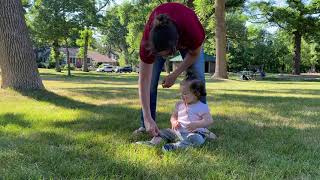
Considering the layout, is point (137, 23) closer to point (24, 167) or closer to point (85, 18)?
point (85, 18)

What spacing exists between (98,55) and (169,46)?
107 m

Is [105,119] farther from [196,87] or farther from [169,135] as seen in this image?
[196,87]

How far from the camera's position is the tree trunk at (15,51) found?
10219 millimetres

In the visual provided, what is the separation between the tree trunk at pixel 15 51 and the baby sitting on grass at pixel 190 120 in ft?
21.6

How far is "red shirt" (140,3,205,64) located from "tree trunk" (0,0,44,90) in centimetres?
698

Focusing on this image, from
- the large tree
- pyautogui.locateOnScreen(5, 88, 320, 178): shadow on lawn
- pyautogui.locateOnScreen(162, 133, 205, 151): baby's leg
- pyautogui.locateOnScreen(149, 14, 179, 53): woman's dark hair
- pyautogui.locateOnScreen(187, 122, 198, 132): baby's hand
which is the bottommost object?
pyautogui.locateOnScreen(5, 88, 320, 178): shadow on lawn

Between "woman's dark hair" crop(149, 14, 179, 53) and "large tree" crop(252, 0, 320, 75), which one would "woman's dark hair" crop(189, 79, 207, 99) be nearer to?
"woman's dark hair" crop(149, 14, 179, 53)

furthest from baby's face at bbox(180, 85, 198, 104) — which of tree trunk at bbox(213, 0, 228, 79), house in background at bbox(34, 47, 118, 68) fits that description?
house in background at bbox(34, 47, 118, 68)

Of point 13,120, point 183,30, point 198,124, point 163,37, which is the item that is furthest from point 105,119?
point 163,37

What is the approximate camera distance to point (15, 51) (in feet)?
33.6

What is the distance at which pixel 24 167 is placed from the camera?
3.39m

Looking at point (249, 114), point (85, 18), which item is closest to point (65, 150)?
point (249, 114)

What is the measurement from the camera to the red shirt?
380 centimetres

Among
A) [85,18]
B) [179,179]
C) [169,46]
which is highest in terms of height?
[85,18]
